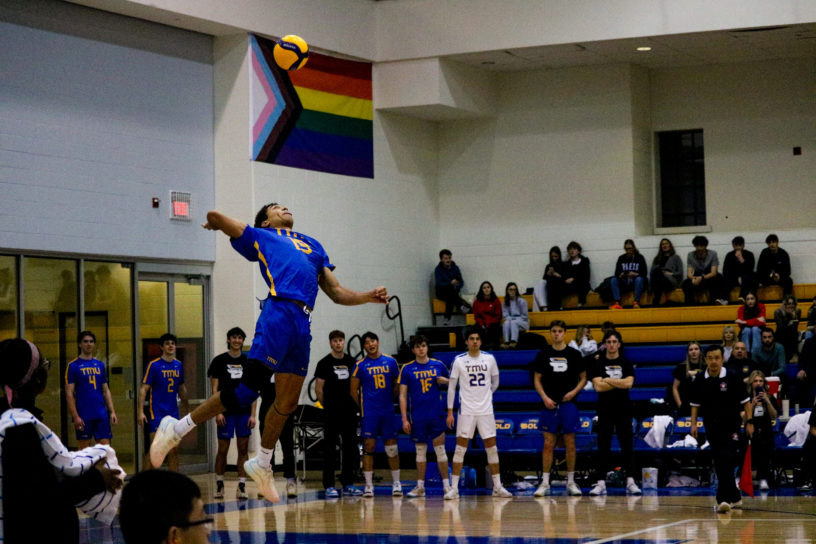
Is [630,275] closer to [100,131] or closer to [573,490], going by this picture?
[573,490]

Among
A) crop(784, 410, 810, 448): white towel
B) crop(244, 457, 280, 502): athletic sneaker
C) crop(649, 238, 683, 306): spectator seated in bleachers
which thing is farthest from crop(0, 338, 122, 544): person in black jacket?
crop(649, 238, 683, 306): spectator seated in bleachers

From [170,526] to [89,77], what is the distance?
1348 cm

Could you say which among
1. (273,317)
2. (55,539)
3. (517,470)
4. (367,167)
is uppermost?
(367,167)

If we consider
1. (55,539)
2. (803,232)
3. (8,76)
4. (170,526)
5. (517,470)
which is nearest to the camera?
(170,526)

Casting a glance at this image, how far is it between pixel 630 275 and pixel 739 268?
1807 millimetres

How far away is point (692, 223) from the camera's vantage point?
833 inches

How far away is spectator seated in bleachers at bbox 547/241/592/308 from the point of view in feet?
65.3

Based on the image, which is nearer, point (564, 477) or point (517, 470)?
point (564, 477)

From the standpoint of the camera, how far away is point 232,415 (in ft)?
46.8

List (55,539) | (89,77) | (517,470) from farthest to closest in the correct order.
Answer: (517,470)
(89,77)
(55,539)

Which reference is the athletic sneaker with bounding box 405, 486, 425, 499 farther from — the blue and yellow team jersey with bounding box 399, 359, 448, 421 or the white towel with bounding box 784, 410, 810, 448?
the white towel with bounding box 784, 410, 810, 448

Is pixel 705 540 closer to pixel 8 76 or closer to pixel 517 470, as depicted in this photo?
pixel 517 470

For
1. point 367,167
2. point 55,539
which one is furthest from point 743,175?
point 55,539

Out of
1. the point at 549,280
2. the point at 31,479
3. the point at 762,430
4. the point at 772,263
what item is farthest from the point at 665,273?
the point at 31,479
